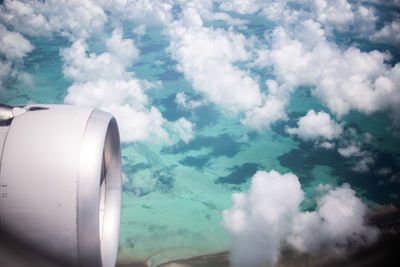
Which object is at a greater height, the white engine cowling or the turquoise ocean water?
the turquoise ocean water

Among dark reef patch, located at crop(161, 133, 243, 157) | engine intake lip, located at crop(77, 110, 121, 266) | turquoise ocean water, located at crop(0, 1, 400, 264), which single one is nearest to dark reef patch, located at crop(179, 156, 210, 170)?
turquoise ocean water, located at crop(0, 1, 400, 264)

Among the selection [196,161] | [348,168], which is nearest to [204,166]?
[196,161]

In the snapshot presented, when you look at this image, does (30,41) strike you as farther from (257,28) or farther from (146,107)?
(257,28)

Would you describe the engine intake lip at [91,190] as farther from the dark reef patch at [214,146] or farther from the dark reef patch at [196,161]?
the dark reef patch at [214,146]

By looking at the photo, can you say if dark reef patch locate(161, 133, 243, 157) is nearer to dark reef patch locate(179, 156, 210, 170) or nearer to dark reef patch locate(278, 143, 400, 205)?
dark reef patch locate(179, 156, 210, 170)

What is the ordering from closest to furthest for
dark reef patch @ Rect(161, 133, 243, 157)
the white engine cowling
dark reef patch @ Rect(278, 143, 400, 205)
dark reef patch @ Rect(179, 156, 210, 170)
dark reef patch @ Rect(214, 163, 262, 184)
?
1. the white engine cowling
2. dark reef patch @ Rect(278, 143, 400, 205)
3. dark reef patch @ Rect(214, 163, 262, 184)
4. dark reef patch @ Rect(179, 156, 210, 170)
5. dark reef patch @ Rect(161, 133, 243, 157)

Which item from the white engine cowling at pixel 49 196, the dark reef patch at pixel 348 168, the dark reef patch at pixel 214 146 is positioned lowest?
the white engine cowling at pixel 49 196

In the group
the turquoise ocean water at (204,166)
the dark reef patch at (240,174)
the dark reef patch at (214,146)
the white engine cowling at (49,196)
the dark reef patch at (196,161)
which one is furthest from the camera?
the dark reef patch at (214,146)

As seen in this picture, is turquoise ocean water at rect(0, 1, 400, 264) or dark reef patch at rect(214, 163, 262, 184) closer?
turquoise ocean water at rect(0, 1, 400, 264)

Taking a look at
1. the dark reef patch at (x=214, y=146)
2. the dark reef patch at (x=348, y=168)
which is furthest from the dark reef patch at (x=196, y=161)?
the dark reef patch at (x=348, y=168)
